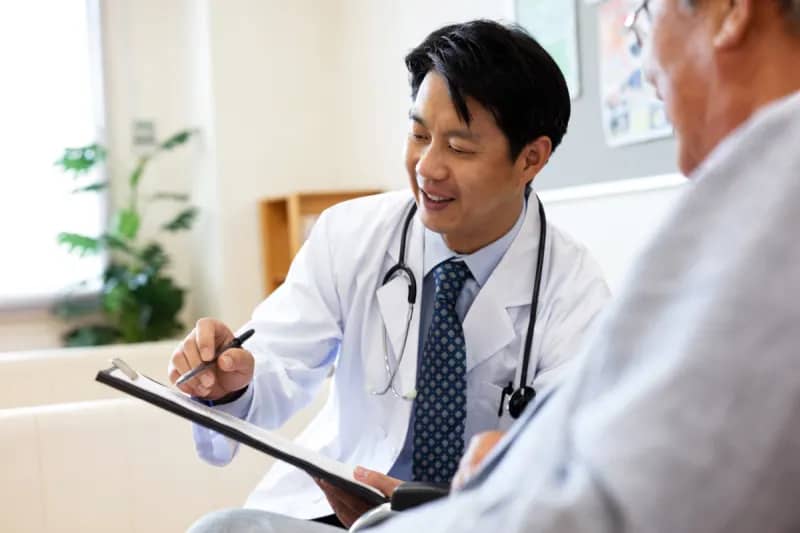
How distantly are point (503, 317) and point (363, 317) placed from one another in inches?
9.5

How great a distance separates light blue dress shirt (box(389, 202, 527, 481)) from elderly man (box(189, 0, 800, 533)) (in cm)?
99

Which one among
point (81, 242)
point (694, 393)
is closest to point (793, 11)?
point (694, 393)

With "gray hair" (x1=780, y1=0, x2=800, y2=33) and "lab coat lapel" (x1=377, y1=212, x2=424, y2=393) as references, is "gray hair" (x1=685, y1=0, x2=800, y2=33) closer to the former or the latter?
"gray hair" (x1=780, y1=0, x2=800, y2=33)

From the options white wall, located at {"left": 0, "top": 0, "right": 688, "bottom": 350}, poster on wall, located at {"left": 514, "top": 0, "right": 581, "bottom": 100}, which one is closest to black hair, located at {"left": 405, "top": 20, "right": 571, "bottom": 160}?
poster on wall, located at {"left": 514, "top": 0, "right": 581, "bottom": 100}

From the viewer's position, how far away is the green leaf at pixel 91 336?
4367 millimetres

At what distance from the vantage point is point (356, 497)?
1.21 m

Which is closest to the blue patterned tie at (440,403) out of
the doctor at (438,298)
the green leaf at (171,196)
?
the doctor at (438,298)

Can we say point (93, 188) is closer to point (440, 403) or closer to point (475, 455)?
point (440, 403)

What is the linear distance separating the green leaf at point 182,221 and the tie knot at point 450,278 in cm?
305

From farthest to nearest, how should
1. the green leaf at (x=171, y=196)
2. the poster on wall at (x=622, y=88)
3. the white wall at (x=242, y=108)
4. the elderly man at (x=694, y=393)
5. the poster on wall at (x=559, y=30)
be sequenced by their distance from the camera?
the green leaf at (x=171, y=196)
the white wall at (x=242, y=108)
the poster on wall at (x=559, y=30)
the poster on wall at (x=622, y=88)
the elderly man at (x=694, y=393)

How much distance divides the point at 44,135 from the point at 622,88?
294 centimetres

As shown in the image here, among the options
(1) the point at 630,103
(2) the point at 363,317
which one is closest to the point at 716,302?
(2) the point at 363,317

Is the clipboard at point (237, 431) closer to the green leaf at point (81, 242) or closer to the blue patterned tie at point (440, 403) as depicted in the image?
the blue patterned tie at point (440, 403)

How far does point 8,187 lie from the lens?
4.40 m
